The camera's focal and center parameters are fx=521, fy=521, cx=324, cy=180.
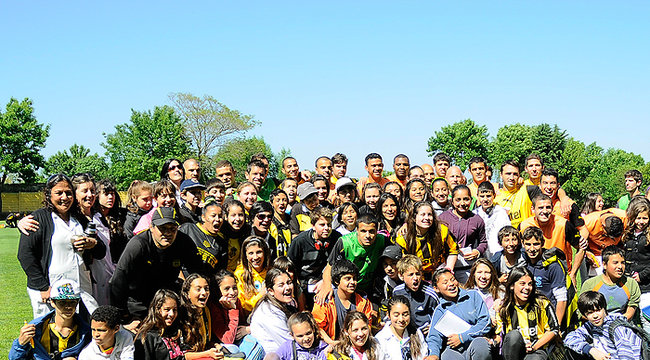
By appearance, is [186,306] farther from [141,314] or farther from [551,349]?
[551,349]

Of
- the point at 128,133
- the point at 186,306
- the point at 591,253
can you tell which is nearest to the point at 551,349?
the point at 591,253

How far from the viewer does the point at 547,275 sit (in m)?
6.41

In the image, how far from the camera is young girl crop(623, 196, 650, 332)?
679 cm

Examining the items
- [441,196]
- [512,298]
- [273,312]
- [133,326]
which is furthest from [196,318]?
[441,196]

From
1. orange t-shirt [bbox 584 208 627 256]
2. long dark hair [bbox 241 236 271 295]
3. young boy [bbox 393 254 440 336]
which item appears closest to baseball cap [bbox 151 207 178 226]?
long dark hair [bbox 241 236 271 295]

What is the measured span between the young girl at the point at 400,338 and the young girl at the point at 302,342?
683 mm

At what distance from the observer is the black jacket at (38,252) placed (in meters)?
5.18

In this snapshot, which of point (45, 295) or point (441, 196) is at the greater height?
point (441, 196)

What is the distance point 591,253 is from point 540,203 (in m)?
1.81

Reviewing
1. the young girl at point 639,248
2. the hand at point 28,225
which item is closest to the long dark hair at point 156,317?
the hand at point 28,225

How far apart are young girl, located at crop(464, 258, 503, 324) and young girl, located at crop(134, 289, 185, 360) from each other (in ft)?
11.3

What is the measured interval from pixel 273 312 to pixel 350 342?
2.95 ft

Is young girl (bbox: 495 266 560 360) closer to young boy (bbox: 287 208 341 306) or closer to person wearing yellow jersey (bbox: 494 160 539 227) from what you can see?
person wearing yellow jersey (bbox: 494 160 539 227)

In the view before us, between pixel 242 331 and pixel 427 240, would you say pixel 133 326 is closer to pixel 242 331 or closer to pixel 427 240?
pixel 242 331
